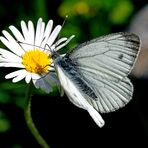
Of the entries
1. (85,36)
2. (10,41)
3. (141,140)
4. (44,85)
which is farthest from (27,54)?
(141,140)

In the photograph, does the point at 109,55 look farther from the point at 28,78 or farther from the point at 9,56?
the point at 9,56

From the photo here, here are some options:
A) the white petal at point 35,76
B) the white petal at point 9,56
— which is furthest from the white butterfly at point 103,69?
the white petal at point 9,56

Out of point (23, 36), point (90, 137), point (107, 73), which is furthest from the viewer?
point (90, 137)

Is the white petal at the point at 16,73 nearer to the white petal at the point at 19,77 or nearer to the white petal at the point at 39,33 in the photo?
the white petal at the point at 19,77

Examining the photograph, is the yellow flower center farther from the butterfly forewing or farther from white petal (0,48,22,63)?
the butterfly forewing

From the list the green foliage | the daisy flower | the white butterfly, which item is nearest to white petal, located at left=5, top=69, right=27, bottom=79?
the daisy flower

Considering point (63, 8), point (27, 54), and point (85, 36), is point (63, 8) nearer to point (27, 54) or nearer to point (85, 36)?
point (85, 36)

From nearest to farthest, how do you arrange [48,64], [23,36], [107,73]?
1. [107,73]
2. [48,64]
3. [23,36]

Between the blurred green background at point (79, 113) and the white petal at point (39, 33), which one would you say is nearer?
the white petal at point (39, 33)
